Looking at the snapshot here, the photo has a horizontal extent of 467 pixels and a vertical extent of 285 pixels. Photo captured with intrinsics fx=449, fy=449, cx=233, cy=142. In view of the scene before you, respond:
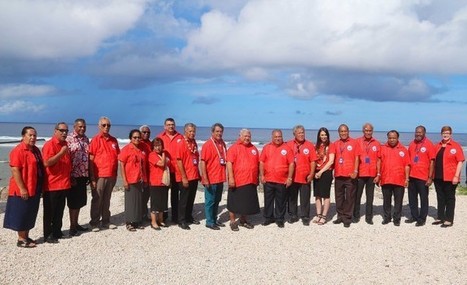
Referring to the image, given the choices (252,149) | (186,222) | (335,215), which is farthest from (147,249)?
(335,215)

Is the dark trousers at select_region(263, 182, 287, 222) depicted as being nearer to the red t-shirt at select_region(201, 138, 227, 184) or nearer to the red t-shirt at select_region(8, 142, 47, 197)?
the red t-shirt at select_region(201, 138, 227, 184)

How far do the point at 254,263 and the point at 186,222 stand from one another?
2.30m

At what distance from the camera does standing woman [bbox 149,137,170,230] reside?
25.2 feet

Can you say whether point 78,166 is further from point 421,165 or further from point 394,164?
point 421,165

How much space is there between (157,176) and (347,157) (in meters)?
3.38

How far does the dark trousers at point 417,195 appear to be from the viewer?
8.21 metres

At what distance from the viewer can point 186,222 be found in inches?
322

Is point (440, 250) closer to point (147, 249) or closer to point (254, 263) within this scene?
point (254, 263)

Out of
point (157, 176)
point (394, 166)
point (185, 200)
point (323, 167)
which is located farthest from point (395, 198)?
point (157, 176)

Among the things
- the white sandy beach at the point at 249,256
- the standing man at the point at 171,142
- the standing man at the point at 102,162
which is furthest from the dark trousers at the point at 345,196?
the standing man at the point at 102,162

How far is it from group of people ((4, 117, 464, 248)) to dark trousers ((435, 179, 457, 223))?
0.02m

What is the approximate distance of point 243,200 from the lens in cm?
796

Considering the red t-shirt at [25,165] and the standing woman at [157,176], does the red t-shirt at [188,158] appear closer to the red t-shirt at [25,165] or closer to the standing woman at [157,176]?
the standing woman at [157,176]

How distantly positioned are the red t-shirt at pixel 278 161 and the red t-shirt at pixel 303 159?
152mm
